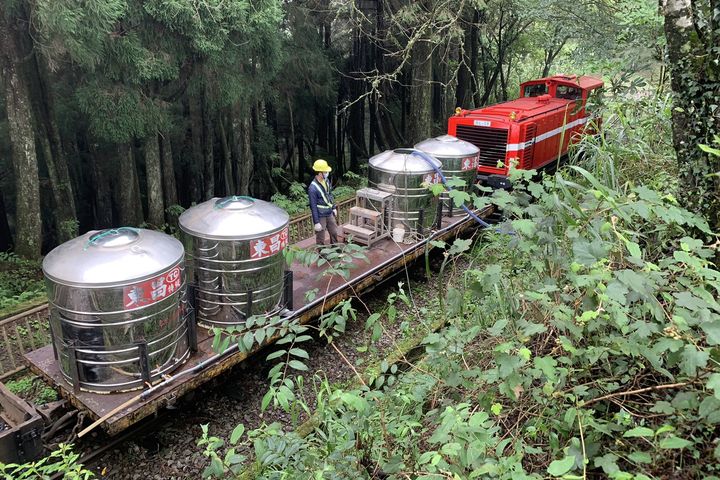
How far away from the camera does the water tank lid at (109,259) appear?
484 centimetres

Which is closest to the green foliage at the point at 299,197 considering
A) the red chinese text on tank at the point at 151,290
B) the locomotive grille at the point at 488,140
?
the locomotive grille at the point at 488,140

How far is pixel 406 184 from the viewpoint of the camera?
28.9 ft

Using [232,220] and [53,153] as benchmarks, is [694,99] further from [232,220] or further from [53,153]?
[53,153]

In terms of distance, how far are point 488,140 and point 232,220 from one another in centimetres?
747

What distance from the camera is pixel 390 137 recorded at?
794 inches

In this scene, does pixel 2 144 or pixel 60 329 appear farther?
pixel 2 144

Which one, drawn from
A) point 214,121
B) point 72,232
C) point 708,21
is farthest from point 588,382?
point 214,121

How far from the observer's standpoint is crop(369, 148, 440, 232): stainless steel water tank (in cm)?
883

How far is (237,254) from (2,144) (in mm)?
10788

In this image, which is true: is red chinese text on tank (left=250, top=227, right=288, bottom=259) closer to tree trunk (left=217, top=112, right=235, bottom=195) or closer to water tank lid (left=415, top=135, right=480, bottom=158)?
water tank lid (left=415, top=135, right=480, bottom=158)

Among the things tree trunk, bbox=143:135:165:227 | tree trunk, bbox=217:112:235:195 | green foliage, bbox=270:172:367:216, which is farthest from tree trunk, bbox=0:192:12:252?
green foliage, bbox=270:172:367:216

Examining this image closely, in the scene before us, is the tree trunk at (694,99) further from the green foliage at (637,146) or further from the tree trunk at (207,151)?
the tree trunk at (207,151)

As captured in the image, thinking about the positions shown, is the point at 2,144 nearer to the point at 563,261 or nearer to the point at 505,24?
the point at 563,261

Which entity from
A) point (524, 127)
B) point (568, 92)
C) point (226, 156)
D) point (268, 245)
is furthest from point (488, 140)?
point (226, 156)
